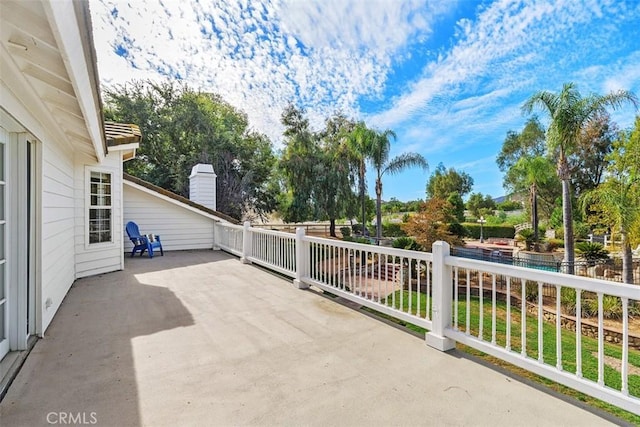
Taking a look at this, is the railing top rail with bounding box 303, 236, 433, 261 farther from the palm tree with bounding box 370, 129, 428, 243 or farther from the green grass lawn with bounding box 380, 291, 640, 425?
the palm tree with bounding box 370, 129, 428, 243

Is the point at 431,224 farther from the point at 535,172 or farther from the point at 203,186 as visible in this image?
the point at 535,172

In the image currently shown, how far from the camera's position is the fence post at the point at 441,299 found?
2711 millimetres

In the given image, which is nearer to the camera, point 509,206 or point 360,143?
point 360,143

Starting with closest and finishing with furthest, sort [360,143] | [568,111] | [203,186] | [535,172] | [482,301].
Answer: [482,301] < [568,111] < [203,186] < [360,143] < [535,172]

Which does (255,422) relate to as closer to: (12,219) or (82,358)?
(82,358)

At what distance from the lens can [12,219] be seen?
2596 millimetres

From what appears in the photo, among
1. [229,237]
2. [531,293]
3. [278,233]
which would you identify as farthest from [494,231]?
[278,233]

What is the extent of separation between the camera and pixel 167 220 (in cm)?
933

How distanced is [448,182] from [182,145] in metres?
30.6

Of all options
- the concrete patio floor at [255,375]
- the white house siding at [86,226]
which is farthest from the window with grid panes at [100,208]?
the concrete patio floor at [255,375]

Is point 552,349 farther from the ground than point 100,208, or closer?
closer

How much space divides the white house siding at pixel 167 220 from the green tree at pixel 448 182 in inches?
1214

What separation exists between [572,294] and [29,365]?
10.6 meters

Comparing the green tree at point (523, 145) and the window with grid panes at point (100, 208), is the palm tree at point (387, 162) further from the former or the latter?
the green tree at point (523, 145)
